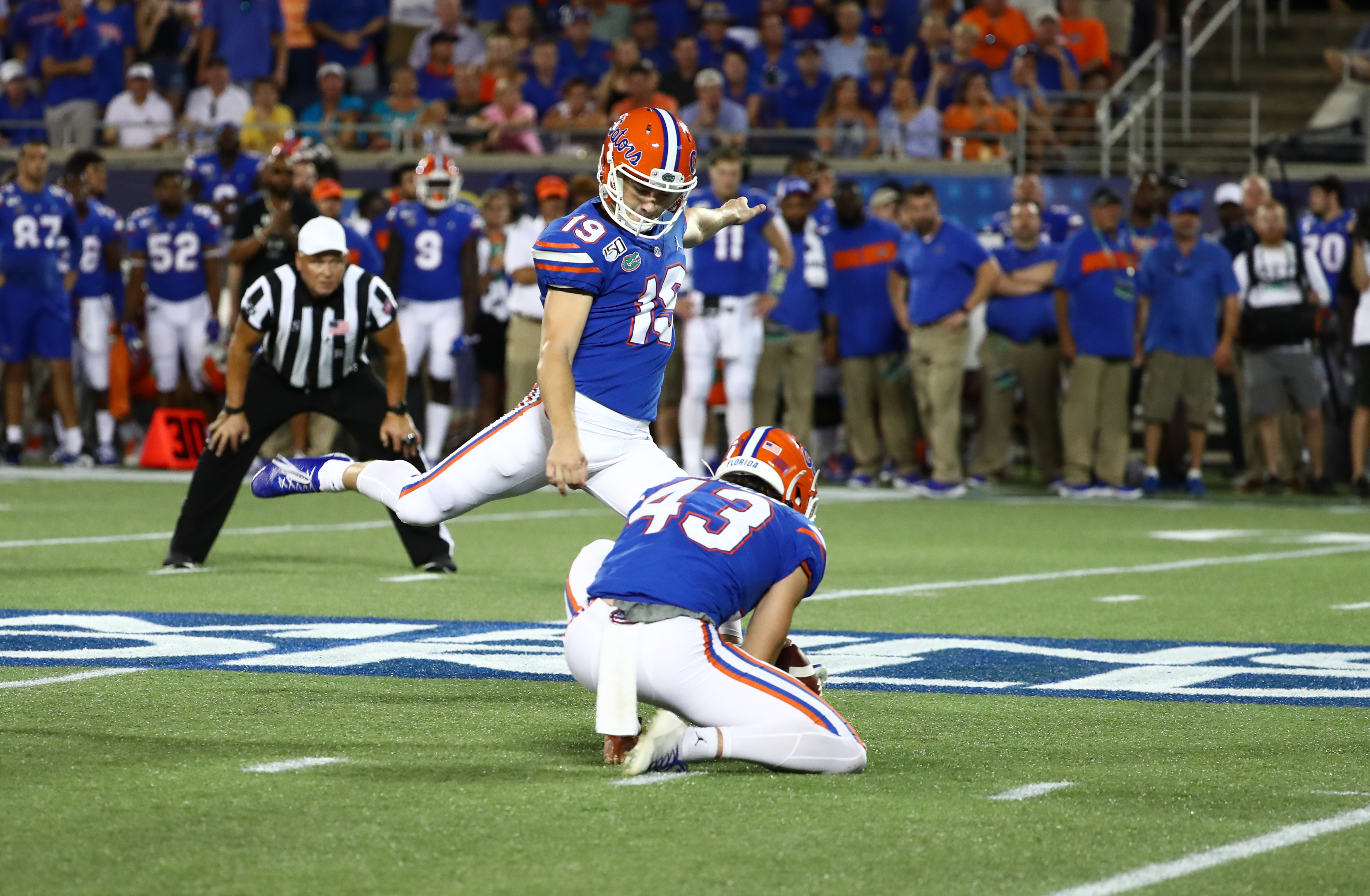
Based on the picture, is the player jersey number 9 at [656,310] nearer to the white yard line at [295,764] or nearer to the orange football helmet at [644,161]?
the orange football helmet at [644,161]

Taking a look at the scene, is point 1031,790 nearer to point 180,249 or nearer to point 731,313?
point 731,313

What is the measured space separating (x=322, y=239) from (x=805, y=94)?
10921 mm

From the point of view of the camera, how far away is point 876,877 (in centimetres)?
366

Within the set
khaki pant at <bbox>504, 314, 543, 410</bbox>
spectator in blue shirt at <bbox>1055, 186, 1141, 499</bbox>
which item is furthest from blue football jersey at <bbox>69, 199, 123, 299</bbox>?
spectator in blue shirt at <bbox>1055, 186, 1141, 499</bbox>

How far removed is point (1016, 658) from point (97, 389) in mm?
11157

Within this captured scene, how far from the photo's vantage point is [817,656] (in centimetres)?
685

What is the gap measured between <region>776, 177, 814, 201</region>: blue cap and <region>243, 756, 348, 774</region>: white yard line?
10.6m

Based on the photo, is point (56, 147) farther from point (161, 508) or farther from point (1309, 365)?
point (1309, 365)

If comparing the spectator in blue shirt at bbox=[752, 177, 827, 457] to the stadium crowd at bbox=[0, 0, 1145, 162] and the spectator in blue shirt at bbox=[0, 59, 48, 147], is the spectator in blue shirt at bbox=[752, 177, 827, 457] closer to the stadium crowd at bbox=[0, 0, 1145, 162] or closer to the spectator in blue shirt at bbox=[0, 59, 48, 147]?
the stadium crowd at bbox=[0, 0, 1145, 162]

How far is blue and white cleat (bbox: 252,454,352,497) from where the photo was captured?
277 inches

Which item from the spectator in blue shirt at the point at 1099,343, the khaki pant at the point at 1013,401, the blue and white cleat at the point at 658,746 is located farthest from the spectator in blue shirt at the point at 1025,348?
the blue and white cleat at the point at 658,746

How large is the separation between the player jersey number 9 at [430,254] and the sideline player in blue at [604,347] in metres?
9.03

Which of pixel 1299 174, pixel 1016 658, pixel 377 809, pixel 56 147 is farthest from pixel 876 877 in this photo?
pixel 56 147

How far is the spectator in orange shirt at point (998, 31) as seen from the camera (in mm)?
19344
